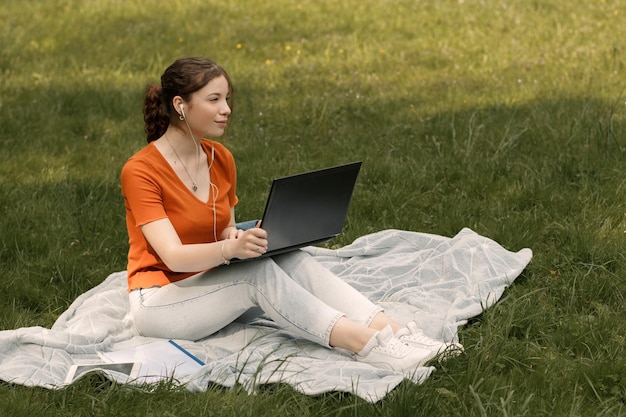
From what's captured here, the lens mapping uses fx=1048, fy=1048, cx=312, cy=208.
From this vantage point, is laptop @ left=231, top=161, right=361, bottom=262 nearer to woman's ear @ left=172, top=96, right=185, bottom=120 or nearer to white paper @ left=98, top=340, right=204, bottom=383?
white paper @ left=98, top=340, right=204, bottom=383

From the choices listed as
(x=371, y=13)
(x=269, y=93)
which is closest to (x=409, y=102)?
(x=269, y=93)

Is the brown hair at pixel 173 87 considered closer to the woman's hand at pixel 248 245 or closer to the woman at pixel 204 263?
the woman at pixel 204 263

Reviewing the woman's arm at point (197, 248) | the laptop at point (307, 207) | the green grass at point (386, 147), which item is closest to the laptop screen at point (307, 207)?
the laptop at point (307, 207)

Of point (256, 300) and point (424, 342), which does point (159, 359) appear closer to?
point (256, 300)

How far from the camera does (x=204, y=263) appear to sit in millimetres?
4102

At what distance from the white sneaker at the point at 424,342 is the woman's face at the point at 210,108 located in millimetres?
1115

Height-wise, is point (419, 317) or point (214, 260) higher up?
point (214, 260)

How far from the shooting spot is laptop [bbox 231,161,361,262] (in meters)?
3.97

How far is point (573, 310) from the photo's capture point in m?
4.61

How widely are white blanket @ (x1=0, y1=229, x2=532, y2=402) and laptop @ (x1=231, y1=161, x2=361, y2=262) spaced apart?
43cm

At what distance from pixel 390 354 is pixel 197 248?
86 cm

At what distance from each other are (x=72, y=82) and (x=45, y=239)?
3218 mm

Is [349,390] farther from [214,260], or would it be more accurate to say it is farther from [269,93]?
[269,93]

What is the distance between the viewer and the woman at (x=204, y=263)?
13.4ft
